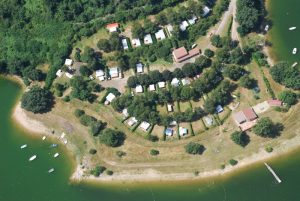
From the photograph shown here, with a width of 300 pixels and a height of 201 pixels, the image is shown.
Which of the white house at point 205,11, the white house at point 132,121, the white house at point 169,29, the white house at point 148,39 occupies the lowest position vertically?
the white house at point 132,121

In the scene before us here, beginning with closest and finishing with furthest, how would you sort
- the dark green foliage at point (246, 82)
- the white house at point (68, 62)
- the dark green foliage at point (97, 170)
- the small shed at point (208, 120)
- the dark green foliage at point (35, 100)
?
the dark green foliage at point (97, 170) → the dark green foliage at point (246, 82) → the small shed at point (208, 120) → the dark green foliage at point (35, 100) → the white house at point (68, 62)

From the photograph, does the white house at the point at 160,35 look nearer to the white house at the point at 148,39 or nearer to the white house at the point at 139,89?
the white house at the point at 148,39

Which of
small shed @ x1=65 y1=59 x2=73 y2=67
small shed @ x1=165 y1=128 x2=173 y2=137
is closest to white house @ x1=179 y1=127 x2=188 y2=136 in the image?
small shed @ x1=165 y1=128 x2=173 y2=137

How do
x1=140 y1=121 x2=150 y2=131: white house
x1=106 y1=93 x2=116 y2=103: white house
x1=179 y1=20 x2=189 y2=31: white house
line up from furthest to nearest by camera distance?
x1=179 y1=20 x2=189 y2=31: white house → x1=106 y1=93 x2=116 y2=103: white house → x1=140 y1=121 x2=150 y2=131: white house

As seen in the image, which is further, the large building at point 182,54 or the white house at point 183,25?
the white house at point 183,25

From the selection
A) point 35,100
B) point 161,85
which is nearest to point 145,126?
point 161,85

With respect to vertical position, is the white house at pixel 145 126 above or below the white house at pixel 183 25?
below

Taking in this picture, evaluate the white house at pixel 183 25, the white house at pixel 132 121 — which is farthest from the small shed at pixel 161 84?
the white house at pixel 183 25

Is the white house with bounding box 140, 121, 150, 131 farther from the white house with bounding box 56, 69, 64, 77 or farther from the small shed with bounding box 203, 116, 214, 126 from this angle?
the white house with bounding box 56, 69, 64, 77
